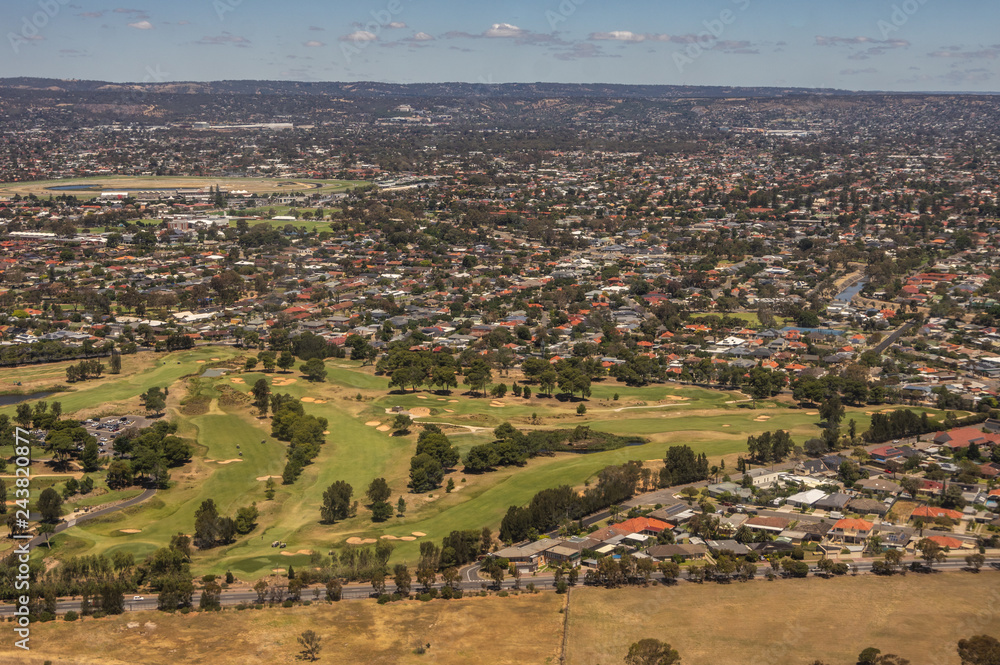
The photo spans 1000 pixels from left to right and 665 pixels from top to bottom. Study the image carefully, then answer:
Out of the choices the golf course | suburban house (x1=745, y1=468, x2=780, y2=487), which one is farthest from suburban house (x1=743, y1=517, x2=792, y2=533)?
the golf course

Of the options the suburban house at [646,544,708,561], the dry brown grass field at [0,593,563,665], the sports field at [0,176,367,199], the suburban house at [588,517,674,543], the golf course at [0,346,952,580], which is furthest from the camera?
the sports field at [0,176,367,199]

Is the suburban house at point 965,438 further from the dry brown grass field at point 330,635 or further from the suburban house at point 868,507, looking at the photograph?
the dry brown grass field at point 330,635

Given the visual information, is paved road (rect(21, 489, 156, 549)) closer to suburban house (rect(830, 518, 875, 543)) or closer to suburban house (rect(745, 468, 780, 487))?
suburban house (rect(745, 468, 780, 487))

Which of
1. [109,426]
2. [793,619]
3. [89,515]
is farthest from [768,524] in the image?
[109,426]

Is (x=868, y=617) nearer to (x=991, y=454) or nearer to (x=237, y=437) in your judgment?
(x=991, y=454)

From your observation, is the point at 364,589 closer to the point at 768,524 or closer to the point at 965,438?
the point at 768,524

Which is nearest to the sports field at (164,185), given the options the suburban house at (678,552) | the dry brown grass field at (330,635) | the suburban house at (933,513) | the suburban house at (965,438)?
the suburban house at (965,438)
